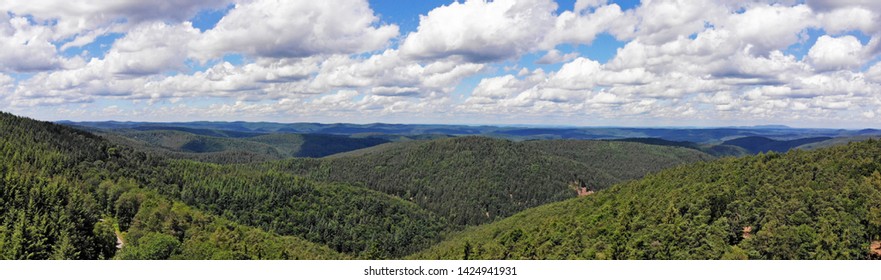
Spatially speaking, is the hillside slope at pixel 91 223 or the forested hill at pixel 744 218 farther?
the hillside slope at pixel 91 223

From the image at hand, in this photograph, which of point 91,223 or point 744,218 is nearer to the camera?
point 744,218

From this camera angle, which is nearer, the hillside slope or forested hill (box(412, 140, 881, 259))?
forested hill (box(412, 140, 881, 259))

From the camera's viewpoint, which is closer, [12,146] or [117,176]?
[12,146]

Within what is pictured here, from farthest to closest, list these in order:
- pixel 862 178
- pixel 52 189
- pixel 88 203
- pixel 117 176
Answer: pixel 117 176 → pixel 88 203 → pixel 52 189 → pixel 862 178

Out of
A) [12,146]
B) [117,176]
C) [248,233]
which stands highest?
[12,146]

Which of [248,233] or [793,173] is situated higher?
[793,173]

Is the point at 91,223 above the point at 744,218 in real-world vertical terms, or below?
below
